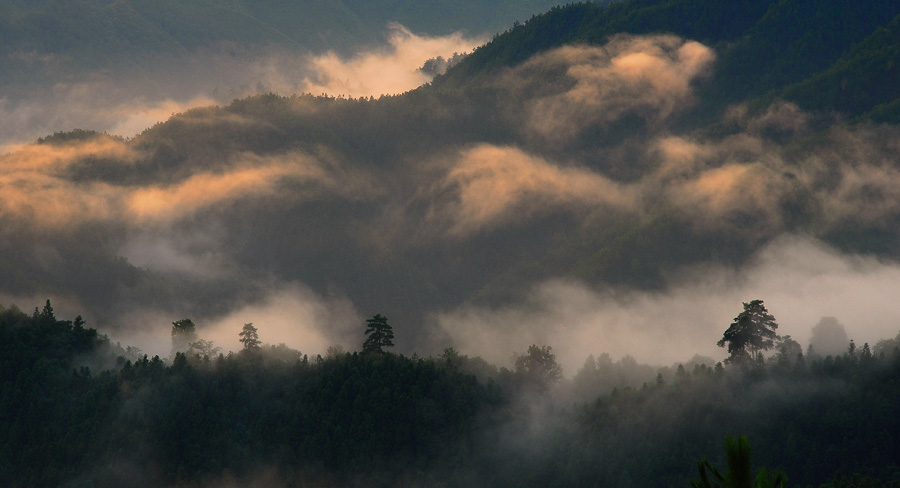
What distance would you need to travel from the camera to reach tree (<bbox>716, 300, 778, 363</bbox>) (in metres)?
188

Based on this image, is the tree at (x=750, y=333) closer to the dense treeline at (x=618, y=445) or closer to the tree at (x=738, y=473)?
the dense treeline at (x=618, y=445)

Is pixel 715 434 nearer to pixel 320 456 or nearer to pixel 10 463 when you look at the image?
pixel 320 456

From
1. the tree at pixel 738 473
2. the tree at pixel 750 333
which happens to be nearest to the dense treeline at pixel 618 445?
the tree at pixel 750 333

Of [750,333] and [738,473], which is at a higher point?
[750,333]

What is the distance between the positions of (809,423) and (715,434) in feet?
42.1

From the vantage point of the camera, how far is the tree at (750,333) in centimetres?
18825

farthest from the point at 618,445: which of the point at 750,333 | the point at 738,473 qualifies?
the point at 738,473

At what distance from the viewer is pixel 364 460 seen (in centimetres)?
19650

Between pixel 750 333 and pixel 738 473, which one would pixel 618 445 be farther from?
pixel 738 473

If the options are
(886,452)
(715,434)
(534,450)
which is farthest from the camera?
(534,450)

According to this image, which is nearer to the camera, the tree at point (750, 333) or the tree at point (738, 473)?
the tree at point (738, 473)

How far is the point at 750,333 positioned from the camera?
191 meters

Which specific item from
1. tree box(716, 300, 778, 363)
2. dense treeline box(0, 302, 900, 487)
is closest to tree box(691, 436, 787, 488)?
dense treeline box(0, 302, 900, 487)

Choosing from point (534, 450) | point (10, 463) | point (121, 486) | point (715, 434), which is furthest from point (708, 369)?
point (10, 463)
